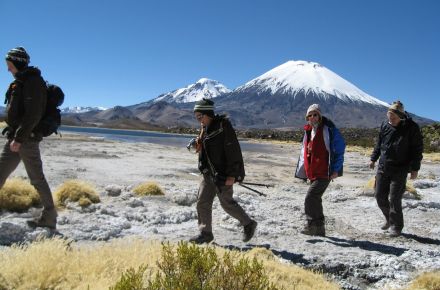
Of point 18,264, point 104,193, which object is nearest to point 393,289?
point 18,264

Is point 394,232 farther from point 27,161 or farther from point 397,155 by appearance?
point 27,161

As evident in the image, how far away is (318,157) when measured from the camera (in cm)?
655

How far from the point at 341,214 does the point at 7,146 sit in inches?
253

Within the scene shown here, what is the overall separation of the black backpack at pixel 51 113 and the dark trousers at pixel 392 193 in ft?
15.3

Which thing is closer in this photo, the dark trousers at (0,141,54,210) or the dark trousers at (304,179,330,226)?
the dark trousers at (0,141,54,210)

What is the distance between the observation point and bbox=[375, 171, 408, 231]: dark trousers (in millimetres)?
6789

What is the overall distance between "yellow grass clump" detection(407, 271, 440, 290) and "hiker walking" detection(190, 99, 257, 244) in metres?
2.13

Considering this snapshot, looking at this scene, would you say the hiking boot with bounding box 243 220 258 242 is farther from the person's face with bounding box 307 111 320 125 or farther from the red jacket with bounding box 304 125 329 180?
the person's face with bounding box 307 111 320 125

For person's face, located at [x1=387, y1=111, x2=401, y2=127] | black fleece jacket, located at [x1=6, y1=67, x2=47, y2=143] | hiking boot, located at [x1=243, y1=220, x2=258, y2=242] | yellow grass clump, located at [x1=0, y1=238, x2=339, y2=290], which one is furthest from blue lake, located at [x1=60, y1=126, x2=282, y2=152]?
yellow grass clump, located at [x1=0, y1=238, x2=339, y2=290]

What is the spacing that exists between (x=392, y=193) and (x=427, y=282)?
2.26 m

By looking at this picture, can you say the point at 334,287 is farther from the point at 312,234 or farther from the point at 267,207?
the point at 267,207

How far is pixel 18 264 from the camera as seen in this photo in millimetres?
3623

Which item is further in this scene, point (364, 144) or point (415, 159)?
point (364, 144)

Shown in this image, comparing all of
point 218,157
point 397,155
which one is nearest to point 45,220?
point 218,157
